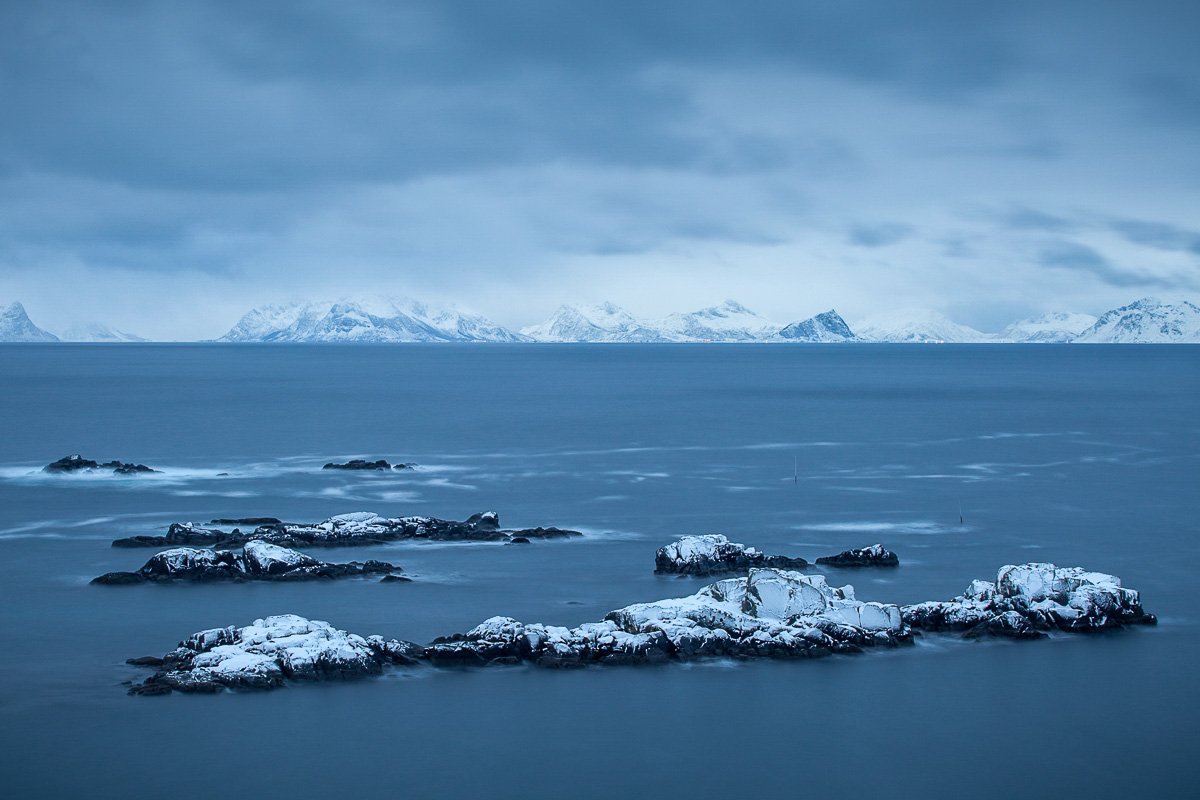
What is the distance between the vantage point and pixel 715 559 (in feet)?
126

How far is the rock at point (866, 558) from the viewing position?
39.1m

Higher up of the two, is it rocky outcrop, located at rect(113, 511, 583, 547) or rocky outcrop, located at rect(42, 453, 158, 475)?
rocky outcrop, located at rect(42, 453, 158, 475)

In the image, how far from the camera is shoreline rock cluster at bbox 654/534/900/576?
3816cm

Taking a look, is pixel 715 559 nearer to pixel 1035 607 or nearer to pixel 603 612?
pixel 603 612

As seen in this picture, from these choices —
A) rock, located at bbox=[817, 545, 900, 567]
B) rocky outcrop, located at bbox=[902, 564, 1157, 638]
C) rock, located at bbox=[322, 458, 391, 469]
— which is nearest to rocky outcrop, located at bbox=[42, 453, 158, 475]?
rock, located at bbox=[322, 458, 391, 469]

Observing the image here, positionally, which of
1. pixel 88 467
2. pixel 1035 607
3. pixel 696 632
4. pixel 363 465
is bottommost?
pixel 696 632

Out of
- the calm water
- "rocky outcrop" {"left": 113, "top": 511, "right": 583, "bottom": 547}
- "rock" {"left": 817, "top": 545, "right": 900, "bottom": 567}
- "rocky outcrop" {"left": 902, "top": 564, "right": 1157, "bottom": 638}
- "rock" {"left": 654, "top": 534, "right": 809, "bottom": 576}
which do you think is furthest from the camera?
"rocky outcrop" {"left": 113, "top": 511, "right": 583, "bottom": 547}

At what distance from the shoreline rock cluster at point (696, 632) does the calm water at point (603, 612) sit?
1.84 feet

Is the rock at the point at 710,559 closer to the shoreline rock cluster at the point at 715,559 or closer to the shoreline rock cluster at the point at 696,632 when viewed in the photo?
the shoreline rock cluster at the point at 715,559

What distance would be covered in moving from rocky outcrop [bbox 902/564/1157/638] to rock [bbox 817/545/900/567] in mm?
5701

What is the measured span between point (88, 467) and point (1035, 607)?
47.5 metres

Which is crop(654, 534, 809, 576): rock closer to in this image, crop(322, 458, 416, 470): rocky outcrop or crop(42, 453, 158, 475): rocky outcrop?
crop(322, 458, 416, 470): rocky outcrop

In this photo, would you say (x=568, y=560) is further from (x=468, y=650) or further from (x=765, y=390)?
(x=765, y=390)

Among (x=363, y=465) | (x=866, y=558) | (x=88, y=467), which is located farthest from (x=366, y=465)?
(x=866, y=558)
